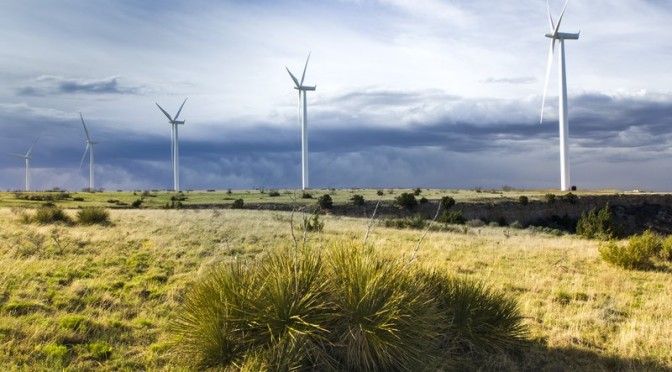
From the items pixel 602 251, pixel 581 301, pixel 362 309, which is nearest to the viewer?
pixel 362 309

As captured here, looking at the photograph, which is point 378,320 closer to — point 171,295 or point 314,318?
point 314,318

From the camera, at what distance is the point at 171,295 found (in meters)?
13.3

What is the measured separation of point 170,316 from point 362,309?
565 centimetres

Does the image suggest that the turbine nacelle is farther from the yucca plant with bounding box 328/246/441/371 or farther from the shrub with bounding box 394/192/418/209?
the yucca plant with bounding box 328/246/441/371

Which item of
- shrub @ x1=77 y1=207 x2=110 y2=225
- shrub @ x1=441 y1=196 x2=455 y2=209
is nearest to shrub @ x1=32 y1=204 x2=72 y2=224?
shrub @ x1=77 y1=207 x2=110 y2=225

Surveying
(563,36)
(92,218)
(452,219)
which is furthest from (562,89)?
(92,218)

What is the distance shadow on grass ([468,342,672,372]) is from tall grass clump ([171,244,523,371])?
0.92 m

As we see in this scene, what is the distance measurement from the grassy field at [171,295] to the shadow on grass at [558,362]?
3 centimetres

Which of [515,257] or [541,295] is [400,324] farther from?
[515,257]

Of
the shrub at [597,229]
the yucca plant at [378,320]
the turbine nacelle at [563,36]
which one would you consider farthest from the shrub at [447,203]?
the yucca plant at [378,320]

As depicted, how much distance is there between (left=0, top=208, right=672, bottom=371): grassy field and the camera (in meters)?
9.41

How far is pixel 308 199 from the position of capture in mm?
64250

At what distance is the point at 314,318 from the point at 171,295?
691 centimetres

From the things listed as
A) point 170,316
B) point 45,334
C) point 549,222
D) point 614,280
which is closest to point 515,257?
point 614,280
